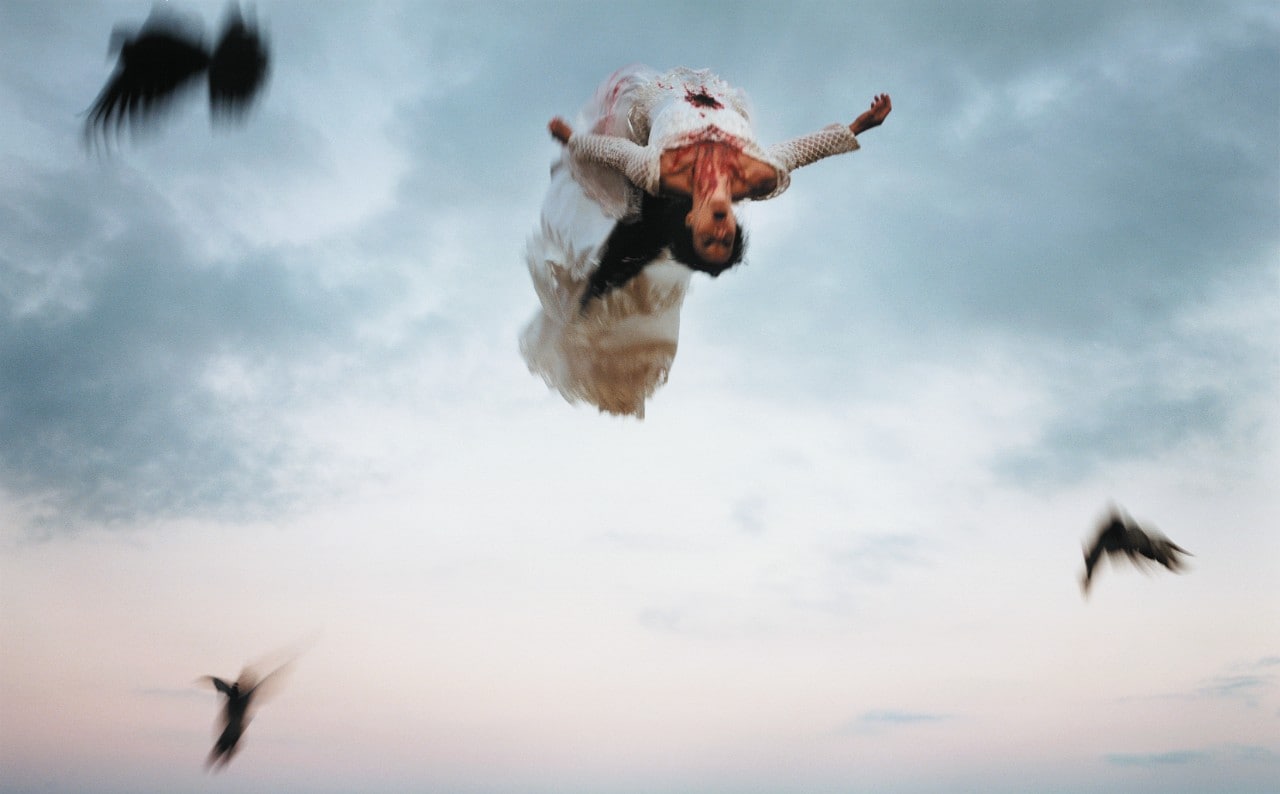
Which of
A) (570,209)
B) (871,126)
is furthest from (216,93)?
(871,126)

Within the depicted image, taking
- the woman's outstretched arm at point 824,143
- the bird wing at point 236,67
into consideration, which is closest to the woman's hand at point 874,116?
the woman's outstretched arm at point 824,143

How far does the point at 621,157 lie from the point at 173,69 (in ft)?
6.57

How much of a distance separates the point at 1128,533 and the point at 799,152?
3.50m

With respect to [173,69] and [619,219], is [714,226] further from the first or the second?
[173,69]

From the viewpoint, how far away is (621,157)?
15.7ft

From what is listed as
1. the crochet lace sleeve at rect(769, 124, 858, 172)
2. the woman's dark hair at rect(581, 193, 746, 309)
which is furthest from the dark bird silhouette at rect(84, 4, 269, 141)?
the crochet lace sleeve at rect(769, 124, 858, 172)

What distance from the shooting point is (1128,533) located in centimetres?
649

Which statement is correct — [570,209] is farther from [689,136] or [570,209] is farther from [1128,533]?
[1128,533]

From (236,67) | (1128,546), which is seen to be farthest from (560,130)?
(1128,546)

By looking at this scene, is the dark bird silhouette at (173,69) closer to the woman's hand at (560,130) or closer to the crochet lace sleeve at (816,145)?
the woman's hand at (560,130)

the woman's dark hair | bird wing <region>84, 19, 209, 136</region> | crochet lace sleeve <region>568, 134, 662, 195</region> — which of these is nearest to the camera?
bird wing <region>84, 19, 209, 136</region>

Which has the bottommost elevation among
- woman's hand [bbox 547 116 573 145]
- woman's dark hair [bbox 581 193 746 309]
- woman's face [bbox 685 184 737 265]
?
woman's face [bbox 685 184 737 265]

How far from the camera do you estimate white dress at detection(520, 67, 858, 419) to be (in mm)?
4816

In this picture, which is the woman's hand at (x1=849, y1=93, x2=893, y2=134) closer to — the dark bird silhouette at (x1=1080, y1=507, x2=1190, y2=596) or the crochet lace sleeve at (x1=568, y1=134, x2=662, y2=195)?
the crochet lace sleeve at (x1=568, y1=134, x2=662, y2=195)
